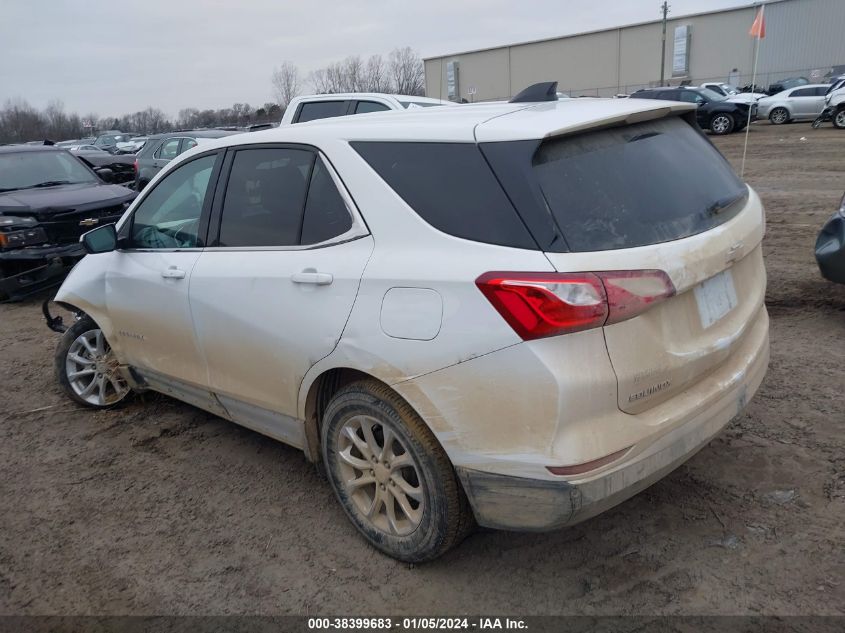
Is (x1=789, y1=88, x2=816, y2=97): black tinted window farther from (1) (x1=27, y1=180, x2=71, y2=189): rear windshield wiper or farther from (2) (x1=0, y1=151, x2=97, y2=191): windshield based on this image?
(1) (x1=27, y1=180, x2=71, y2=189): rear windshield wiper

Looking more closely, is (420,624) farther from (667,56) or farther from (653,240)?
(667,56)

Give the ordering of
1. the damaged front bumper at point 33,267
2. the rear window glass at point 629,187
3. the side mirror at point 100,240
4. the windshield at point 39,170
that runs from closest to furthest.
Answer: the rear window glass at point 629,187
the side mirror at point 100,240
the damaged front bumper at point 33,267
the windshield at point 39,170

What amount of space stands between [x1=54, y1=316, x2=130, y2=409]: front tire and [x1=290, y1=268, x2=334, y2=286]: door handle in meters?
2.35

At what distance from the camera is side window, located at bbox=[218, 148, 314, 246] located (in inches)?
124

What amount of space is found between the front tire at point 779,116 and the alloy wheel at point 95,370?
28.0 m

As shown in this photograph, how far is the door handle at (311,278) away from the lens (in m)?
2.84

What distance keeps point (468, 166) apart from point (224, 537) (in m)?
2.06

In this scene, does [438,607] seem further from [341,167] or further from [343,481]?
[341,167]

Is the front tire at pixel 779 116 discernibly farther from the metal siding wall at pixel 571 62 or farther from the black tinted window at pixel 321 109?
the metal siding wall at pixel 571 62

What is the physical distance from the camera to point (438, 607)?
106 inches

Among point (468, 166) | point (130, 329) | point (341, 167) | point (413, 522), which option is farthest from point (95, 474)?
point (468, 166)

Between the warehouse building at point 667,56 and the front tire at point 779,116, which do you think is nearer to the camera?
the front tire at point 779,116

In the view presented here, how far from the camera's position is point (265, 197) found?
3.33 m

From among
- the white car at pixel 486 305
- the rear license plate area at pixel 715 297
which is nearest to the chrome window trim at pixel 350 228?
the white car at pixel 486 305
